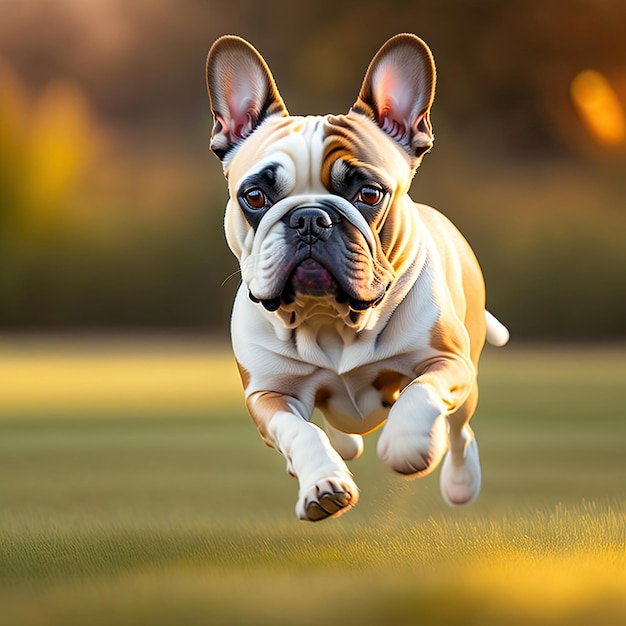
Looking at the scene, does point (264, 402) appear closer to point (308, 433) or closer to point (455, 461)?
point (308, 433)

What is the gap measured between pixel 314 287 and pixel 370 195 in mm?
319

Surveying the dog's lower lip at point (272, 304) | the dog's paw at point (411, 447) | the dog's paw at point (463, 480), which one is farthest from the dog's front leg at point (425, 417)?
the dog's paw at point (463, 480)

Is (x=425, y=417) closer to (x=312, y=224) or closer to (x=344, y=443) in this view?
(x=312, y=224)

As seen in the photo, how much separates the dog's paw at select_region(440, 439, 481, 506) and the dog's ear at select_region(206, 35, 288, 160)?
158 centimetres

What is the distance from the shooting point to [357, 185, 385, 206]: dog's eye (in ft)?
10.0

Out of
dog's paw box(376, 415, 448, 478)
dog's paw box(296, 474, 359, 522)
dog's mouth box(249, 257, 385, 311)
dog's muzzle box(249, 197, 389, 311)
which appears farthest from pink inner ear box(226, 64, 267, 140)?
dog's paw box(296, 474, 359, 522)

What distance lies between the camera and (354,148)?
121 inches

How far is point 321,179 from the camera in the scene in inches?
119

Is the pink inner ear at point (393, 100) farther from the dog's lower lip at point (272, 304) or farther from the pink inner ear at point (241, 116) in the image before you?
the dog's lower lip at point (272, 304)

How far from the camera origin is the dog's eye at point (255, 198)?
10.1ft

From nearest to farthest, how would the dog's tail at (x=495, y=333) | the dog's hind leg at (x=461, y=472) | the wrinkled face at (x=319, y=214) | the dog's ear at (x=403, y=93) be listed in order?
the wrinkled face at (x=319, y=214), the dog's ear at (x=403, y=93), the dog's hind leg at (x=461, y=472), the dog's tail at (x=495, y=333)

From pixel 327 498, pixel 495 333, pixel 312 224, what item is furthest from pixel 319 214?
pixel 495 333

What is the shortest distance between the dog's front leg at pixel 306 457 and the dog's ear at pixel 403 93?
2.95 ft

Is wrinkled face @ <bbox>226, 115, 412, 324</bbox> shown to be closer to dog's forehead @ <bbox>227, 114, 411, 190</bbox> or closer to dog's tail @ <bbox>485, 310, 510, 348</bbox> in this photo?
dog's forehead @ <bbox>227, 114, 411, 190</bbox>
